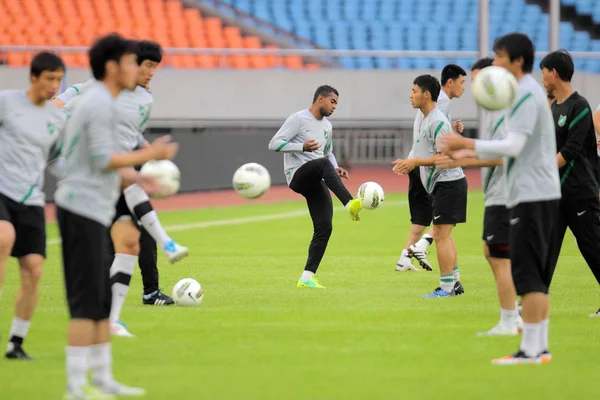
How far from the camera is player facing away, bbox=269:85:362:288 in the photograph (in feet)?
40.2

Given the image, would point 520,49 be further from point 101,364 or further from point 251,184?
point 251,184

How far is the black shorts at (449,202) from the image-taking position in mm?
11312

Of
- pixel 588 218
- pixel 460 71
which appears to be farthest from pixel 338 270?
pixel 588 218

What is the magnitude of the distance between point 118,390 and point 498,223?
3.47m

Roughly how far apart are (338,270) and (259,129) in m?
18.9

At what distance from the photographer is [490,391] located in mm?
6574

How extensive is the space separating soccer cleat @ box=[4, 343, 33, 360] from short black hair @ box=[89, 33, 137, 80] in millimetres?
2381

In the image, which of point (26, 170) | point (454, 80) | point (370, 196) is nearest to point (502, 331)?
point (26, 170)

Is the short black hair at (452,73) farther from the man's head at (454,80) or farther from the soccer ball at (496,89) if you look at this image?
the soccer ball at (496,89)

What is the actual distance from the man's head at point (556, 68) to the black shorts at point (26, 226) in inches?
175

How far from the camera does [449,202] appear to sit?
11.4 meters

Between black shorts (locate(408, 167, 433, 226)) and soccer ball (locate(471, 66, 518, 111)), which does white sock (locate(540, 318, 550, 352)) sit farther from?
black shorts (locate(408, 167, 433, 226))

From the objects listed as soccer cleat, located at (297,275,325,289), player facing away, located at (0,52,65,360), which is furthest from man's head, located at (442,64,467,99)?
player facing away, located at (0,52,65,360)

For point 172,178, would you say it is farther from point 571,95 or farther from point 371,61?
point 371,61
